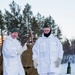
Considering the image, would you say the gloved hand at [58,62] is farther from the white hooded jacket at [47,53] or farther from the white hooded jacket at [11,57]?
the white hooded jacket at [11,57]

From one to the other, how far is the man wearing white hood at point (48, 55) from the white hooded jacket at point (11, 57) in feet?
3.00

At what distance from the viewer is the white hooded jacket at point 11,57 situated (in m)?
9.07

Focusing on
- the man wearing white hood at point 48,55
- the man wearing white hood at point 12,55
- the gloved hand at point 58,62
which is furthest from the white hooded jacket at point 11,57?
the gloved hand at point 58,62

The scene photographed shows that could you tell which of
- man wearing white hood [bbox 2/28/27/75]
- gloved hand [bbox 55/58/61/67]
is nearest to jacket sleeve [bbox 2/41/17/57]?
man wearing white hood [bbox 2/28/27/75]

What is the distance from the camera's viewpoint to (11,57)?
916 centimetres

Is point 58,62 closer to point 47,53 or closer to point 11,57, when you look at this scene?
point 47,53

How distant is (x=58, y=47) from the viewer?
27.3ft

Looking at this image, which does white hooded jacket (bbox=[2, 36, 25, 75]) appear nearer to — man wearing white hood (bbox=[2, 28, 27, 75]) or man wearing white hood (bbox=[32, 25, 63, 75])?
man wearing white hood (bbox=[2, 28, 27, 75])

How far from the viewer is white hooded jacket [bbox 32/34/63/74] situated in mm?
8234

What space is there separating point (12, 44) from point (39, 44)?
1.02 m

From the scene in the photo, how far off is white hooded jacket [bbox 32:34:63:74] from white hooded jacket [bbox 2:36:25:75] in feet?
3.00

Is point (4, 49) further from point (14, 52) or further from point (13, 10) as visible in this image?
point (13, 10)

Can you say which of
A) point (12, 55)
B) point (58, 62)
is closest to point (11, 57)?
point (12, 55)

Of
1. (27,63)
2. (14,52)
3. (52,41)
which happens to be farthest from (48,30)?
(27,63)
